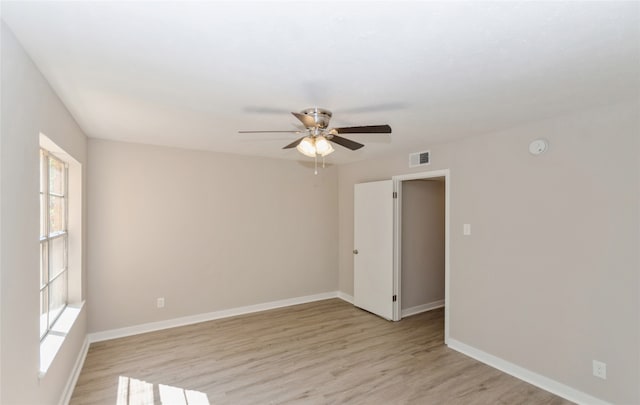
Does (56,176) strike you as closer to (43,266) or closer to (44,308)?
(43,266)

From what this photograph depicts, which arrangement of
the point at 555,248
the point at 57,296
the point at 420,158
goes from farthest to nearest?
the point at 420,158
the point at 57,296
the point at 555,248

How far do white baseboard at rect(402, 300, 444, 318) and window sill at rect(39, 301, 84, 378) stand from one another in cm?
389

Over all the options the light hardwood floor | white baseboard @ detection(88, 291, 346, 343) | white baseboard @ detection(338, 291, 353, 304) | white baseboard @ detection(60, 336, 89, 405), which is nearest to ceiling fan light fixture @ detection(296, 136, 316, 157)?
the light hardwood floor

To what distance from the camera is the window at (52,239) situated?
7.72 ft

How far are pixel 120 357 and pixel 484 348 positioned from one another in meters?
3.79

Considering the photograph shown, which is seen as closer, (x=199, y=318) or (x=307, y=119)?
(x=307, y=119)

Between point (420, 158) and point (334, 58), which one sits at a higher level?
point (334, 58)

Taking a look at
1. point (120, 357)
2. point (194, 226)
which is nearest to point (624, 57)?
point (194, 226)

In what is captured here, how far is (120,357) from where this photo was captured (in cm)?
325

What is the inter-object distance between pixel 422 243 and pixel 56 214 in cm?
444

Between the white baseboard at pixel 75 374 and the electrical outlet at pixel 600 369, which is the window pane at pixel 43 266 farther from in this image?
the electrical outlet at pixel 600 369

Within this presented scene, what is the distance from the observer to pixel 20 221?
1.56m

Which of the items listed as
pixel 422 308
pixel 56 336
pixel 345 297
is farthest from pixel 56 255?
pixel 422 308

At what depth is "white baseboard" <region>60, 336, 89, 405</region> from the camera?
245 centimetres
